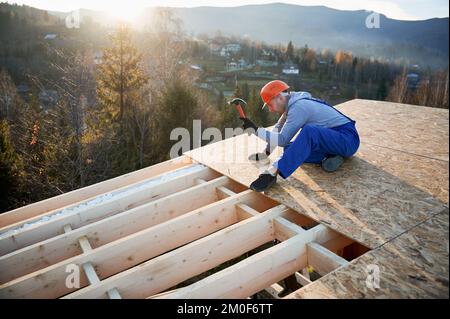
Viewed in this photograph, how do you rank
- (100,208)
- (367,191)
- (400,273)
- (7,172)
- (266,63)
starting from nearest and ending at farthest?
1. (400,273)
2. (367,191)
3. (100,208)
4. (7,172)
5. (266,63)

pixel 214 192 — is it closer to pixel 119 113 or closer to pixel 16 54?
pixel 119 113

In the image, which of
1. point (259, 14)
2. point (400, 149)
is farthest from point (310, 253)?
point (259, 14)

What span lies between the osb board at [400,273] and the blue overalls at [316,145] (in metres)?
1.15

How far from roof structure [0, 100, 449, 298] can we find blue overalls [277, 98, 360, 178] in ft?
0.69

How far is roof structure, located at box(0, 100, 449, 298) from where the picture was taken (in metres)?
2.10

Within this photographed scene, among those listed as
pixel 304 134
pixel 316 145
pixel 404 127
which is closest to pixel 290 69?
pixel 404 127

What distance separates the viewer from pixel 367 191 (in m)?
3.07

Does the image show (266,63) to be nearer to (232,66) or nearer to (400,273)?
(232,66)

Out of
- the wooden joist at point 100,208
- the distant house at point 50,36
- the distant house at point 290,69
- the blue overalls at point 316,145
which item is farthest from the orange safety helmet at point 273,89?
the distant house at point 290,69

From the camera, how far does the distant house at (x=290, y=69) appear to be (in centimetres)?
5127

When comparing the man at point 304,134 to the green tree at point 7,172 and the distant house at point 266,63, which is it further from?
the distant house at point 266,63

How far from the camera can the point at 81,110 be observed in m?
10.7

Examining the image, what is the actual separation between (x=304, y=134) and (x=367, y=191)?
0.82 m

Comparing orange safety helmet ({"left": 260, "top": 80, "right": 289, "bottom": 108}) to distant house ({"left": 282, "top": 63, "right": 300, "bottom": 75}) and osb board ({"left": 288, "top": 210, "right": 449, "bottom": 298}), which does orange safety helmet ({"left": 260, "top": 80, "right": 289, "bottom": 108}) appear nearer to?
osb board ({"left": 288, "top": 210, "right": 449, "bottom": 298})
